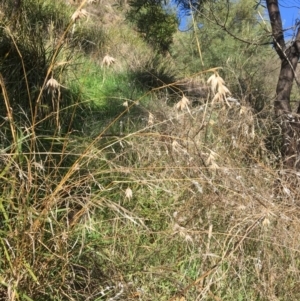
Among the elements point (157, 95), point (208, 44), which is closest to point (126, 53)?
point (157, 95)

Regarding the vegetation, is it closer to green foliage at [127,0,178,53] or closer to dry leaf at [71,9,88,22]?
dry leaf at [71,9,88,22]

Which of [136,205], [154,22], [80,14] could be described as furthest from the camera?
[154,22]

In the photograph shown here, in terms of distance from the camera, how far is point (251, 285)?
91.3 inches

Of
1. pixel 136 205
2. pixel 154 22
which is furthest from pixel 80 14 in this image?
pixel 154 22

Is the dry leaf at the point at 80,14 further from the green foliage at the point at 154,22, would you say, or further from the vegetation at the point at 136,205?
the green foliage at the point at 154,22

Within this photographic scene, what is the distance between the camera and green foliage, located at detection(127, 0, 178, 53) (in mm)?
6749

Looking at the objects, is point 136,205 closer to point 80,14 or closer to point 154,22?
point 80,14

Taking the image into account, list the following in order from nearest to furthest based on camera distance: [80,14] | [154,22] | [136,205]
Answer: [80,14] < [136,205] < [154,22]

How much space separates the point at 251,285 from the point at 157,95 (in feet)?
9.79

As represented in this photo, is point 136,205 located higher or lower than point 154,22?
lower

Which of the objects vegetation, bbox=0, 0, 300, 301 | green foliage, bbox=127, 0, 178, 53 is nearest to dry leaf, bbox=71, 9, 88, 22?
vegetation, bbox=0, 0, 300, 301

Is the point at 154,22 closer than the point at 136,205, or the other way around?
the point at 136,205

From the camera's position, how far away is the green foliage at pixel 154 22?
6749mm

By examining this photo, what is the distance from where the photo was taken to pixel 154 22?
835 centimetres
